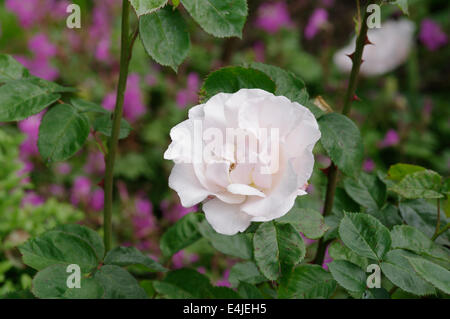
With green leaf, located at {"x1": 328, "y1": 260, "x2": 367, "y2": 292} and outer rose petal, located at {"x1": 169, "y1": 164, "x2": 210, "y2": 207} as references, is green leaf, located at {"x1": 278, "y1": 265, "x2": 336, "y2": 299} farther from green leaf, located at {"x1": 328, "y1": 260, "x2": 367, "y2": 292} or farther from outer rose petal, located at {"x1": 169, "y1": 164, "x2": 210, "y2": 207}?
outer rose petal, located at {"x1": 169, "y1": 164, "x2": 210, "y2": 207}

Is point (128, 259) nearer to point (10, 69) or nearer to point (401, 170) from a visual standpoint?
point (10, 69)

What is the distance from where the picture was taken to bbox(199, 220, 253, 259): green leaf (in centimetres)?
94

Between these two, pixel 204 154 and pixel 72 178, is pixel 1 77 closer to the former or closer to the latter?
pixel 204 154

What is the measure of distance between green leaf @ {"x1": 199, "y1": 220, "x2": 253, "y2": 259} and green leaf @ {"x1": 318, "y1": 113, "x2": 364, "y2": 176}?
10.5 inches

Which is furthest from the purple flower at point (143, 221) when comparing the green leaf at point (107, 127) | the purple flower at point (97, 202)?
the green leaf at point (107, 127)

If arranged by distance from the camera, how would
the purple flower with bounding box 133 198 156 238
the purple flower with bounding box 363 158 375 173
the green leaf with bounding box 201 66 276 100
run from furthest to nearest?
the purple flower with bounding box 363 158 375 173, the purple flower with bounding box 133 198 156 238, the green leaf with bounding box 201 66 276 100

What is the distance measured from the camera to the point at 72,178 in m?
1.91

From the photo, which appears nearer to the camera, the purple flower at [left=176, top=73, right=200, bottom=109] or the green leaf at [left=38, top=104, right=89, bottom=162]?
the green leaf at [left=38, top=104, right=89, bottom=162]

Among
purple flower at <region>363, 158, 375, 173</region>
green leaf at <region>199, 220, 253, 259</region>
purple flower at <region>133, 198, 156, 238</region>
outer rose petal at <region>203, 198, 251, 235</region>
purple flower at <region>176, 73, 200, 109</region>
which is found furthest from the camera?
purple flower at <region>176, 73, 200, 109</region>

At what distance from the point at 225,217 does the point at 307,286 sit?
0.68ft

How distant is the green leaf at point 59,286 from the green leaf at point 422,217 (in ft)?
1.68

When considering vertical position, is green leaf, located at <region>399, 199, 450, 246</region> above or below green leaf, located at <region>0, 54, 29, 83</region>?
below

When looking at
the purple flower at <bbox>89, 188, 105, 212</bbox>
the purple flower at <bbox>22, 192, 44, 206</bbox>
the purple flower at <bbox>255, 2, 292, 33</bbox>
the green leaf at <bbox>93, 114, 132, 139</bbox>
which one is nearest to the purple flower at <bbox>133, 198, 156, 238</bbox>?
the purple flower at <bbox>89, 188, 105, 212</bbox>

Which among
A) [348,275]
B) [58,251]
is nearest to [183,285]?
[58,251]
